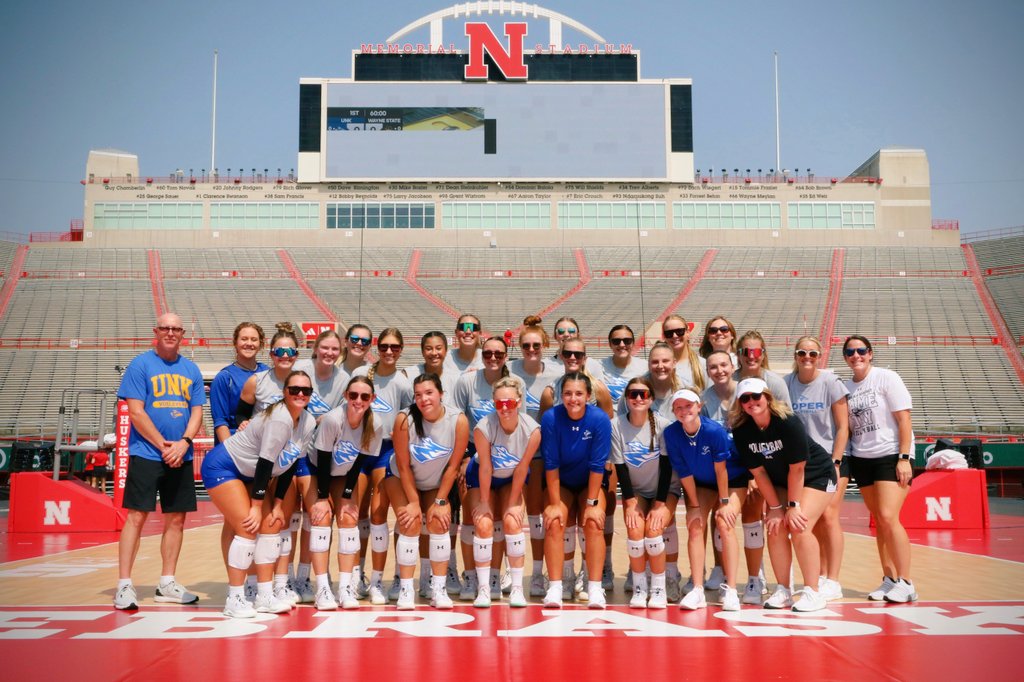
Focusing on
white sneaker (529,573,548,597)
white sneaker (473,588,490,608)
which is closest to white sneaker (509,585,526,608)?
white sneaker (473,588,490,608)

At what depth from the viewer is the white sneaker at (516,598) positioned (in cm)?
640

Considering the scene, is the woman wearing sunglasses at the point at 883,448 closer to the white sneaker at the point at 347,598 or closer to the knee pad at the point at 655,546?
the knee pad at the point at 655,546

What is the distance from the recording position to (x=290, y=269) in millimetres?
46438

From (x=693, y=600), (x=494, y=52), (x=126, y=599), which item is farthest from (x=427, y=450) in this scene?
(x=494, y=52)

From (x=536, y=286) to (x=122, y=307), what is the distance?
19731 millimetres

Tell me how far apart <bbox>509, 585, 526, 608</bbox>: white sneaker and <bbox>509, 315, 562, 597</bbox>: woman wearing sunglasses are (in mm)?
587

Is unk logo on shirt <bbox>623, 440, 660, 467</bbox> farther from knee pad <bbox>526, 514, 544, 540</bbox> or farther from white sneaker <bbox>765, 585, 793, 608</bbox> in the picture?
white sneaker <bbox>765, 585, 793, 608</bbox>

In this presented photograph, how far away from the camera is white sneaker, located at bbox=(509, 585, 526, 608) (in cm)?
640

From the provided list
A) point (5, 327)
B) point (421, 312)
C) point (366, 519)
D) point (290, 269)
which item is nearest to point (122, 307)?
point (5, 327)

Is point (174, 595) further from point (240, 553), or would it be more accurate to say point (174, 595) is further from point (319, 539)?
point (319, 539)

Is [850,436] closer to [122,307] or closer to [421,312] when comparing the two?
[421,312]

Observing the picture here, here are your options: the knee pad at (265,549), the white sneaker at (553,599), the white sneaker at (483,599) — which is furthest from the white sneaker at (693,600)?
the knee pad at (265,549)

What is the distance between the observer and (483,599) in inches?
254

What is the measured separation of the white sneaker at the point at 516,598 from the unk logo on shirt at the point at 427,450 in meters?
1.12
